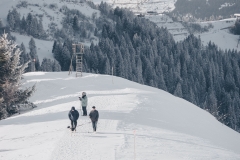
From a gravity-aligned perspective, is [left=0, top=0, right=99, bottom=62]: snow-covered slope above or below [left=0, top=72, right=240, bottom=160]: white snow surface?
above

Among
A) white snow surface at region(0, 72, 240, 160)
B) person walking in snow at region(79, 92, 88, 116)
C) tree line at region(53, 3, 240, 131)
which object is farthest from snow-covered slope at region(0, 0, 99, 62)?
person walking in snow at region(79, 92, 88, 116)

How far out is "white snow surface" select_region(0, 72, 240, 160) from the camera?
19.0 meters

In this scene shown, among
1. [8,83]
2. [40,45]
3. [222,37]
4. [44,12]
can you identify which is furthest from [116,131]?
[222,37]

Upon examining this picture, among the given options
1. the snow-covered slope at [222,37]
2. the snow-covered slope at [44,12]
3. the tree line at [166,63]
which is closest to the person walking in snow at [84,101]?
the tree line at [166,63]

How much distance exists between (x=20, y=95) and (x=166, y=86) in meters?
66.7

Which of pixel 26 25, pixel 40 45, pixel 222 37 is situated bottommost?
pixel 222 37

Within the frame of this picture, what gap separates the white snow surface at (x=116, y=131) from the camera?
746 inches

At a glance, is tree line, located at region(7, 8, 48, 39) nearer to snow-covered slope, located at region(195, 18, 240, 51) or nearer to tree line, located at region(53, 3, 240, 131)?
tree line, located at region(53, 3, 240, 131)

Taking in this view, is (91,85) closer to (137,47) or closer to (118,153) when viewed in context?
(118,153)

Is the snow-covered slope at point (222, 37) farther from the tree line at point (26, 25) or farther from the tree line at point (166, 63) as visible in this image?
the tree line at point (26, 25)

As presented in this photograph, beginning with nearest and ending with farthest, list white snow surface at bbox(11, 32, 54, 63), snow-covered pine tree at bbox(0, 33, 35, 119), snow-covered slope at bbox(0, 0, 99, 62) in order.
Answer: snow-covered pine tree at bbox(0, 33, 35, 119)
white snow surface at bbox(11, 32, 54, 63)
snow-covered slope at bbox(0, 0, 99, 62)

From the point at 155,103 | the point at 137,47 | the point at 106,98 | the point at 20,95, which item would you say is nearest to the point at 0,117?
the point at 20,95

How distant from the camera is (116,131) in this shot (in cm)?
2283

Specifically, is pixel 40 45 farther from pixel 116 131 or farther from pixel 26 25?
pixel 116 131
